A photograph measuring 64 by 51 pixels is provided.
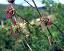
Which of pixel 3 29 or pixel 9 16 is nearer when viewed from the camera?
pixel 9 16

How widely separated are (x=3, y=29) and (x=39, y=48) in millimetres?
616

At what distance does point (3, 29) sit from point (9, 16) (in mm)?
458

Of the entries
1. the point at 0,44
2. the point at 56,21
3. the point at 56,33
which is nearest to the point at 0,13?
the point at 56,33

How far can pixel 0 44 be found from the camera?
759cm

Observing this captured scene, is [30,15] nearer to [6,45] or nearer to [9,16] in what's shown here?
[9,16]

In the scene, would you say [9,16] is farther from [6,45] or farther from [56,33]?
[6,45]

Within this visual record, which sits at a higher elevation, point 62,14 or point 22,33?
point 22,33

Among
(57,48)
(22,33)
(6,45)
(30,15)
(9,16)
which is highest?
(9,16)

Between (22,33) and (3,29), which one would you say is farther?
(3,29)

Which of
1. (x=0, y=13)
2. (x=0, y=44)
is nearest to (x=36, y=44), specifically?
(x=0, y=13)

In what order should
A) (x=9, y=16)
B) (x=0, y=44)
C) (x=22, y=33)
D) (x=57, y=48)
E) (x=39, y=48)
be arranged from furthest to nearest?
(x=0, y=44) → (x=39, y=48) → (x=57, y=48) → (x=22, y=33) → (x=9, y=16)

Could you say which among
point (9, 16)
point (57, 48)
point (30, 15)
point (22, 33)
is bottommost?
point (30, 15)

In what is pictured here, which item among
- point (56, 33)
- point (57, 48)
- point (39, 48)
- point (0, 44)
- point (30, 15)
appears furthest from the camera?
point (0, 44)

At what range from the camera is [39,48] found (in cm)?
297
